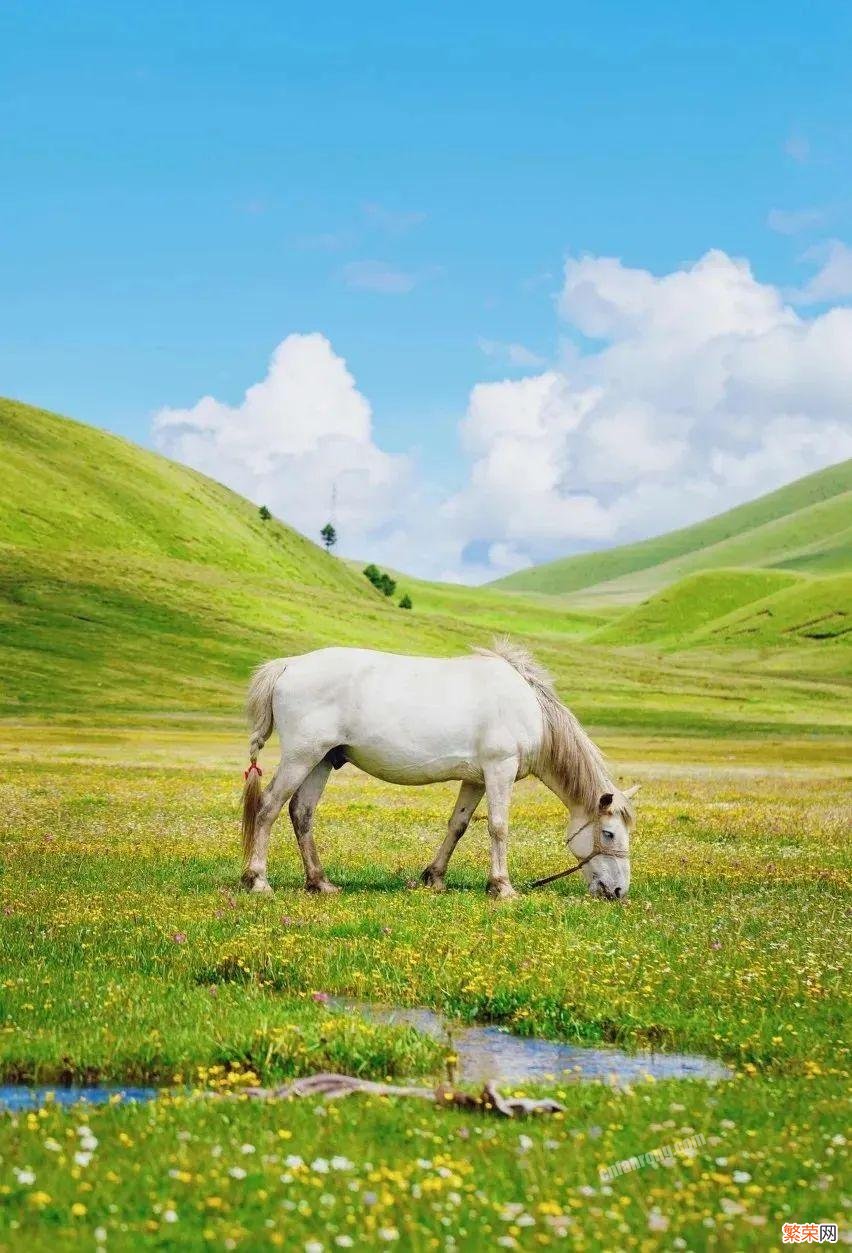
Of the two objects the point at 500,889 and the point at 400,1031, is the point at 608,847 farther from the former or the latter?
the point at 400,1031

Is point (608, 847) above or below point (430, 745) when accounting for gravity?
below

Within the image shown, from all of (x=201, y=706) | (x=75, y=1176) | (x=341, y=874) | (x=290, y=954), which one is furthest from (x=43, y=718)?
Answer: (x=75, y=1176)

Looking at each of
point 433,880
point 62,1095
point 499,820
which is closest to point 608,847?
point 499,820

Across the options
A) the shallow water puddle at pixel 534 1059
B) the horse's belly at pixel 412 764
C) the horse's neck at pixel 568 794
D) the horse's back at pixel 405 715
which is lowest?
the shallow water puddle at pixel 534 1059

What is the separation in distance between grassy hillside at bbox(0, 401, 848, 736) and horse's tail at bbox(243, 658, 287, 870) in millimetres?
65354

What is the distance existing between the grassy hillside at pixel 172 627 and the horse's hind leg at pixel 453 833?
218 feet

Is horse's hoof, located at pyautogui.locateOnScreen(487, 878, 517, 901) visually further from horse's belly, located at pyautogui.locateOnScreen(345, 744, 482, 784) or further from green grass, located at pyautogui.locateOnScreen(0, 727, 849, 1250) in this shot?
horse's belly, located at pyautogui.locateOnScreen(345, 744, 482, 784)

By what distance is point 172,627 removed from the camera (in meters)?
129

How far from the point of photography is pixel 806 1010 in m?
10.5

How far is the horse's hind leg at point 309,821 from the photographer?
17.2m

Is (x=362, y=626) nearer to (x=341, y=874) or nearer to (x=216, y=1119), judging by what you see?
(x=341, y=874)

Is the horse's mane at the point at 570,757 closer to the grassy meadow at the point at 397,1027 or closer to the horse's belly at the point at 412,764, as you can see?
the horse's belly at the point at 412,764

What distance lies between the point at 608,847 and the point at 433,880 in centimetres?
267

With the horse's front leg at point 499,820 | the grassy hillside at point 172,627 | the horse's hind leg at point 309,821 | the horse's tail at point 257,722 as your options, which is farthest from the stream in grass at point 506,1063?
the grassy hillside at point 172,627
